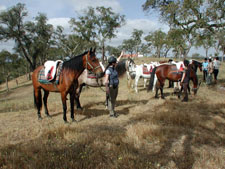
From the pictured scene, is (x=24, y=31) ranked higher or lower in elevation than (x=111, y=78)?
higher

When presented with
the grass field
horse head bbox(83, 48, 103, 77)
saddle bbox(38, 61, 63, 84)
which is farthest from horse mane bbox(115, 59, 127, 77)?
horse head bbox(83, 48, 103, 77)

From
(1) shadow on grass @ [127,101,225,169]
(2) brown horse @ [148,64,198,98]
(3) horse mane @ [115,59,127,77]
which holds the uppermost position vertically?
(3) horse mane @ [115,59,127,77]

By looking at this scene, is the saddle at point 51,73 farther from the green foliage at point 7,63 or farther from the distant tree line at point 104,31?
the green foliage at point 7,63

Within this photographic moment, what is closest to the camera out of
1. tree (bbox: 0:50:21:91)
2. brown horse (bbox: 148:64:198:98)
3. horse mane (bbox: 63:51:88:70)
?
horse mane (bbox: 63:51:88:70)

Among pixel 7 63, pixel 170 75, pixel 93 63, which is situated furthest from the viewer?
pixel 7 63

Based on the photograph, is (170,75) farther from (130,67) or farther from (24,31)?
(24,31)

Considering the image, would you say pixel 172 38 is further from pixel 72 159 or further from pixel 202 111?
pixel 72 159

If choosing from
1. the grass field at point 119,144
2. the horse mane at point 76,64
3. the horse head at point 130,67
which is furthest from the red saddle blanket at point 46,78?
the horse head at point 130,67

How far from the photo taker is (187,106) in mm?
6582

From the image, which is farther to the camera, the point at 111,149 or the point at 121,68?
the point at 121,68

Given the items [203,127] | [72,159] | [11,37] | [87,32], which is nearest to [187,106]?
[203,127]

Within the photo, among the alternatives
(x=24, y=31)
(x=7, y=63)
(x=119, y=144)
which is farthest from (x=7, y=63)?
(x=119, y=144)

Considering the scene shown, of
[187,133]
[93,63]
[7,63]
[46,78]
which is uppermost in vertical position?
[7,63]

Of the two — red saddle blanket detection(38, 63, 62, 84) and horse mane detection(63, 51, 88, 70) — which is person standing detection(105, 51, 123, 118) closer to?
horse mane detection(63, 51, 88, 70)
